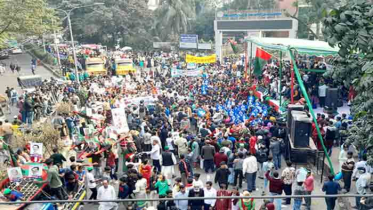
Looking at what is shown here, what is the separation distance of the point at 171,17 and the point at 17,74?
20.1m

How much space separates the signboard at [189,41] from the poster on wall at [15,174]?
3668 cm

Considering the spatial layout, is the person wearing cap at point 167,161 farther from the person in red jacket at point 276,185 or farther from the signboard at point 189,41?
the signboard at point 189,41

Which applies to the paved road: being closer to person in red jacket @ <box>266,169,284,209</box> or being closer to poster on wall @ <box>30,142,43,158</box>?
poster on wall @ <box>30,142,43,158</box>

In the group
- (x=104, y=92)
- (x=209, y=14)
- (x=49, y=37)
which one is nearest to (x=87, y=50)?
(x=49, y=37)

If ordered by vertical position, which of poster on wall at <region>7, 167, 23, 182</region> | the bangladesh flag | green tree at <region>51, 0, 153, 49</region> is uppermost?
green tree at <region>51, 0, 153, 49</region>

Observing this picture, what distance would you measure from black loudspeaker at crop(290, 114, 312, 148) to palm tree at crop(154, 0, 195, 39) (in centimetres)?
3713

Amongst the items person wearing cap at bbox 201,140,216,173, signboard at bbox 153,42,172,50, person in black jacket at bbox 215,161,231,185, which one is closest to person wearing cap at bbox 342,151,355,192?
person in black jacket at bbox 215,161,231,185

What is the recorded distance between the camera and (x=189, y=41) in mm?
45031

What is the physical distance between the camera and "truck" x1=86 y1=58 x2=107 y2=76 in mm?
31339

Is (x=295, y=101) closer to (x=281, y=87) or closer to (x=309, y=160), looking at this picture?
(x=281, y=87)

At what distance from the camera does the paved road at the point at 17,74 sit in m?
29.5

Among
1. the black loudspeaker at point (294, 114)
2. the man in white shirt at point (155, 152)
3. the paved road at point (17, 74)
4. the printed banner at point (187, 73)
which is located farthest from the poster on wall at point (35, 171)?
the printed banner at point (187, 73)

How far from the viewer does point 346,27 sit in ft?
19.1

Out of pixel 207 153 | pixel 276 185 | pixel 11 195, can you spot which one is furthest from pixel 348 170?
pixel 11 195
